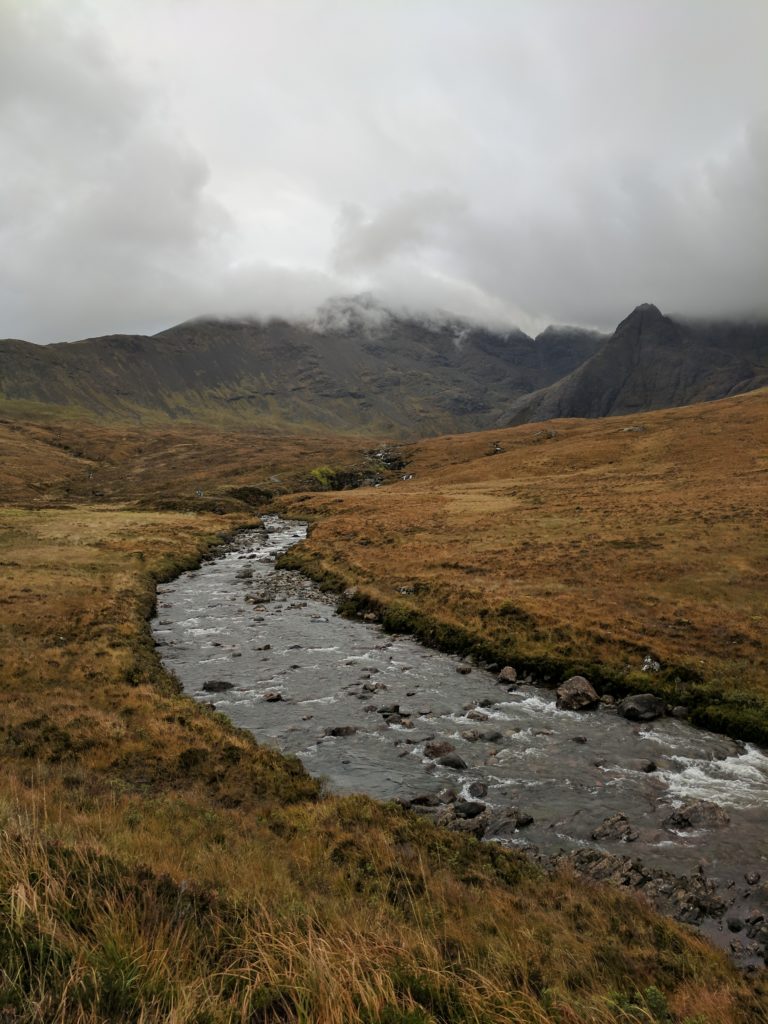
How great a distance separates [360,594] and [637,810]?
84.3 ft

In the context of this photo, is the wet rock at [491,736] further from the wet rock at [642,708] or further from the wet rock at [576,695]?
the wet rock at [642,708]

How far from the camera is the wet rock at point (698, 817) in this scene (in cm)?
1492

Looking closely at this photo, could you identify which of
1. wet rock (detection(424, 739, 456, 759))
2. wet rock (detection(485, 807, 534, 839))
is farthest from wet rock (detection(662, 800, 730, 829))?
wet rock (detection(424, 739, 456, 759))

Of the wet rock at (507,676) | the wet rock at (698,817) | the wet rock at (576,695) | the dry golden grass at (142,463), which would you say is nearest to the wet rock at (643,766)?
the wet rock at (698,817)

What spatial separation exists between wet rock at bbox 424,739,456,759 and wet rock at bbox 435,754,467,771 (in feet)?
1.29

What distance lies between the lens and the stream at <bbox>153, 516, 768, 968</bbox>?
43.0 ft

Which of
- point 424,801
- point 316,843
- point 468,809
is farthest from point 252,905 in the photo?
point 424,801

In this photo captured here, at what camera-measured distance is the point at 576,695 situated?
23359 millimetres

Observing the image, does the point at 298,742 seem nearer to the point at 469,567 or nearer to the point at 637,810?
the point at 637,810

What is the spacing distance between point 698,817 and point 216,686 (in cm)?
1882

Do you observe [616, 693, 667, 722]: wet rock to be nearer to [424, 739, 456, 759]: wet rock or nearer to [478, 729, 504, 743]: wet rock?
[478, 729, 504, 743]: wet rock

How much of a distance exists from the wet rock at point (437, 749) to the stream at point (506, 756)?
79mm

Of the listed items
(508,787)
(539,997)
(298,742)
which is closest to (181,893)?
(539,997)

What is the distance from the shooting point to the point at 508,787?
17047 millimetres
